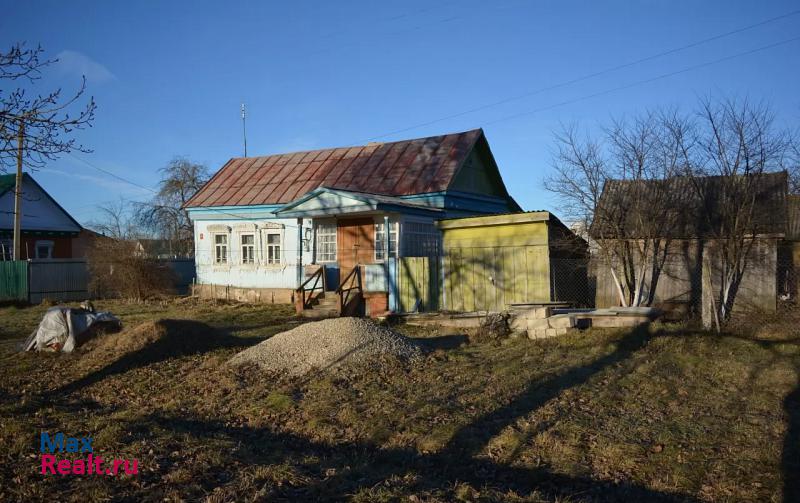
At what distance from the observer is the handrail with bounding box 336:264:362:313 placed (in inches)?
632

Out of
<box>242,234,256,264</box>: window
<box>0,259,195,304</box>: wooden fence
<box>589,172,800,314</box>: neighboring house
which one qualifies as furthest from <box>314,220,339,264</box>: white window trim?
<box>589,172,800,314</box>: neighboring house

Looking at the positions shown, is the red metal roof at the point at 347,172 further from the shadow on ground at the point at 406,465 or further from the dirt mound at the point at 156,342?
the shadow on ground at the point at 406,465

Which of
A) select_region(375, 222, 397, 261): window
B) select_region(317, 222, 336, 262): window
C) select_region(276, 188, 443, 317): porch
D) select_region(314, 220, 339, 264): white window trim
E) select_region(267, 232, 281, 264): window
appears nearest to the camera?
select_region(276, 188, 443, 317): porch

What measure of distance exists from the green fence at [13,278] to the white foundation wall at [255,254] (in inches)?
266

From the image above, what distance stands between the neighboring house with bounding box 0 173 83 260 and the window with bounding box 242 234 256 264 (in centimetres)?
1312

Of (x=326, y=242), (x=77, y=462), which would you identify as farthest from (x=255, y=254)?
(x=77, y=462)

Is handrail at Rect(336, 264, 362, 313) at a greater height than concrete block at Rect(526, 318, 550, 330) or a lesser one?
greater

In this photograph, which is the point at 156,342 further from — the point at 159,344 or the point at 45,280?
the point at 45,280

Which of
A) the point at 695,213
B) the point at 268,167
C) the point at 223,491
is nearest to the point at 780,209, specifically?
the point at 695,213


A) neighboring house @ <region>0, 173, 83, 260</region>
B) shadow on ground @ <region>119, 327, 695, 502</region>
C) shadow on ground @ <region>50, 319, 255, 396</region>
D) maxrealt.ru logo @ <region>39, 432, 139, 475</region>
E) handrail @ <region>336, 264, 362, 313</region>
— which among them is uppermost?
neighboring house @ <region>0, 173, 83, 260</region>

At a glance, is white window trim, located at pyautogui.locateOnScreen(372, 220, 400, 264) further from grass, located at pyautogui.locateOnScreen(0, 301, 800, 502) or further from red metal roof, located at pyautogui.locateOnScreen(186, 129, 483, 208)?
grass, located at pyautogui.locateOnScreen(0, 301, 800, 502)

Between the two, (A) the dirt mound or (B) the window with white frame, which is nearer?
(A) the dirt mound

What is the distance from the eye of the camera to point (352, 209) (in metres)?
16.2

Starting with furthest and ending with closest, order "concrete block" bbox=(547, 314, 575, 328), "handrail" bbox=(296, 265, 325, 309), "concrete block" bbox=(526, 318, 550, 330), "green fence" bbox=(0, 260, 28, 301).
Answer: "green fence" bbox=(0, 260, 28, 301) → "handrail" bbox=(296, 265, 325, 309) → "concrete block" bbox=(526, 318, 550, 330) → "concrete block" bbox=(547, 314, 575, 328)
